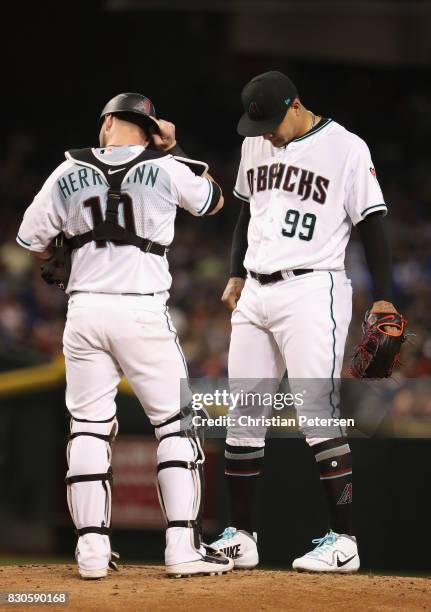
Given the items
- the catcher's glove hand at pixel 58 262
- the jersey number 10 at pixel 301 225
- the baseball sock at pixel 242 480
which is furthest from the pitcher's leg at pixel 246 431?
the catcher's glove hand at pixel 58 262

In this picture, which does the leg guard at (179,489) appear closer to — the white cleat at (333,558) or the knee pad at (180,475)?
the knee pad at (180,475)

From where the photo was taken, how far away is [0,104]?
1695 cm

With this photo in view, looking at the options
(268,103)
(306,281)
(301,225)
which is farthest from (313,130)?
(306,281)

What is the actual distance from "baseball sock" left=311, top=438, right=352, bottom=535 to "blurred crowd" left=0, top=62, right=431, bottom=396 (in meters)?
2.63

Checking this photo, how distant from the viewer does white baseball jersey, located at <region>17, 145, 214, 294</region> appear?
408 centimetres

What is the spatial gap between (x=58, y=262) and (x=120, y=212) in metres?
0.35

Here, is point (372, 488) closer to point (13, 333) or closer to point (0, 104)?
point (13, 333)

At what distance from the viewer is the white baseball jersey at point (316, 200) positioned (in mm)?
4332

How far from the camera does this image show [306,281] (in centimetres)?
433

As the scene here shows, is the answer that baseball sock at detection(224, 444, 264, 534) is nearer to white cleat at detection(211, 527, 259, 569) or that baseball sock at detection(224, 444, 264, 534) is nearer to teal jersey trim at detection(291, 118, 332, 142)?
white cleat at detection(211, 527, 259, 569)

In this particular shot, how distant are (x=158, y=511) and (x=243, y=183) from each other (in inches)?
120

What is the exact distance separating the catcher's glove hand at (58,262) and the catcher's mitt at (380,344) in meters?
1.24

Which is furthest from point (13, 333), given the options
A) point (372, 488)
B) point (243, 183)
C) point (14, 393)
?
point (243, 183)

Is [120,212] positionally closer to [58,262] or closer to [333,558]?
[58,262]
